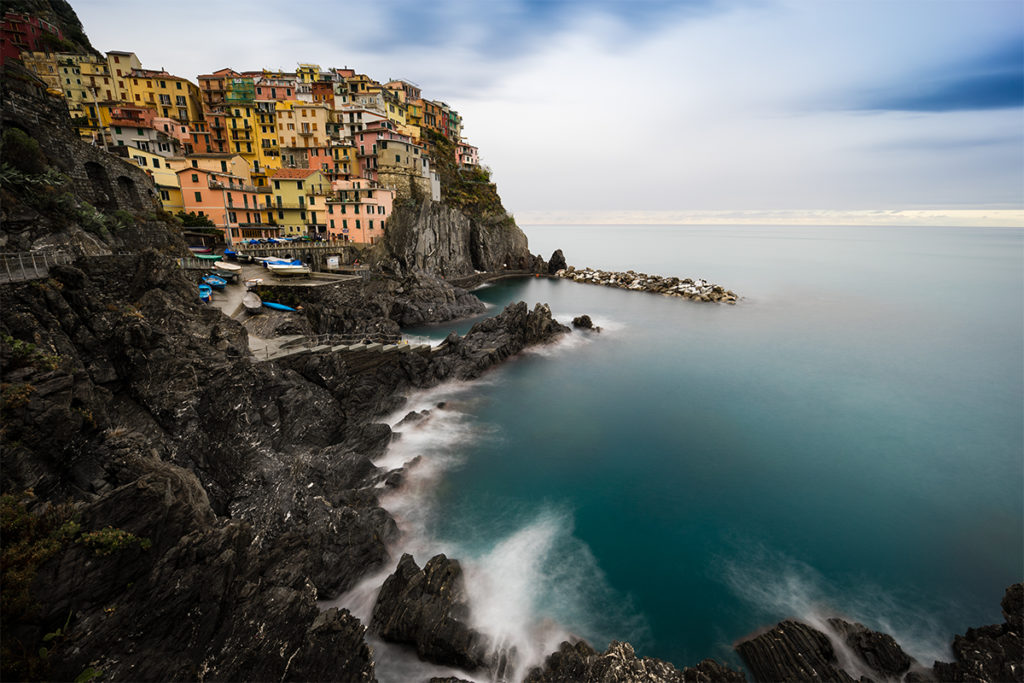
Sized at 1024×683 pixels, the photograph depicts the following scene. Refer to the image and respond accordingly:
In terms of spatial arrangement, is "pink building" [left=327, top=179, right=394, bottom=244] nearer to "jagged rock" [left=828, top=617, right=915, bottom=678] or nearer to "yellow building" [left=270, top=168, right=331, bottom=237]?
"yellow building" [left=270, top=168, right=331, bottom=237]

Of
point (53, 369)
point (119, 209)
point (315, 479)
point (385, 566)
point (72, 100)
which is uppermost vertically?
point (72, 100)

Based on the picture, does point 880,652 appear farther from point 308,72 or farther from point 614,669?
point 308,72

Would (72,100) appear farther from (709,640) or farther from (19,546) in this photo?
(709,640)

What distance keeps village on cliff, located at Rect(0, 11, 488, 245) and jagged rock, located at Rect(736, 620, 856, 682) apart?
187ft

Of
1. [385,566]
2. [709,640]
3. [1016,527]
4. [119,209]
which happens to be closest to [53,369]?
[385,566]

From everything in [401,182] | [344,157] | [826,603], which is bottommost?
[826,603]

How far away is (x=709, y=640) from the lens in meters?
15.3

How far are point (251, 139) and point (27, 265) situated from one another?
62.7 metres

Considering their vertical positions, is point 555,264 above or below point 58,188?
below

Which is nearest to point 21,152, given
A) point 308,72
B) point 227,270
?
point 227,270

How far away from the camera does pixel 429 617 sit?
45.3ft

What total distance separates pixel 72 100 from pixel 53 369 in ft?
263

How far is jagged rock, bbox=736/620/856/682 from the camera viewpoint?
13211mm

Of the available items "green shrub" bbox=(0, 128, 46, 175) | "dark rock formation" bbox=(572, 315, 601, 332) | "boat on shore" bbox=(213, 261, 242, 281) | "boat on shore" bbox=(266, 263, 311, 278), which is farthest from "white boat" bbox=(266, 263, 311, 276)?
"dark rock formation" bbox=(572, 315, 601, 332)
